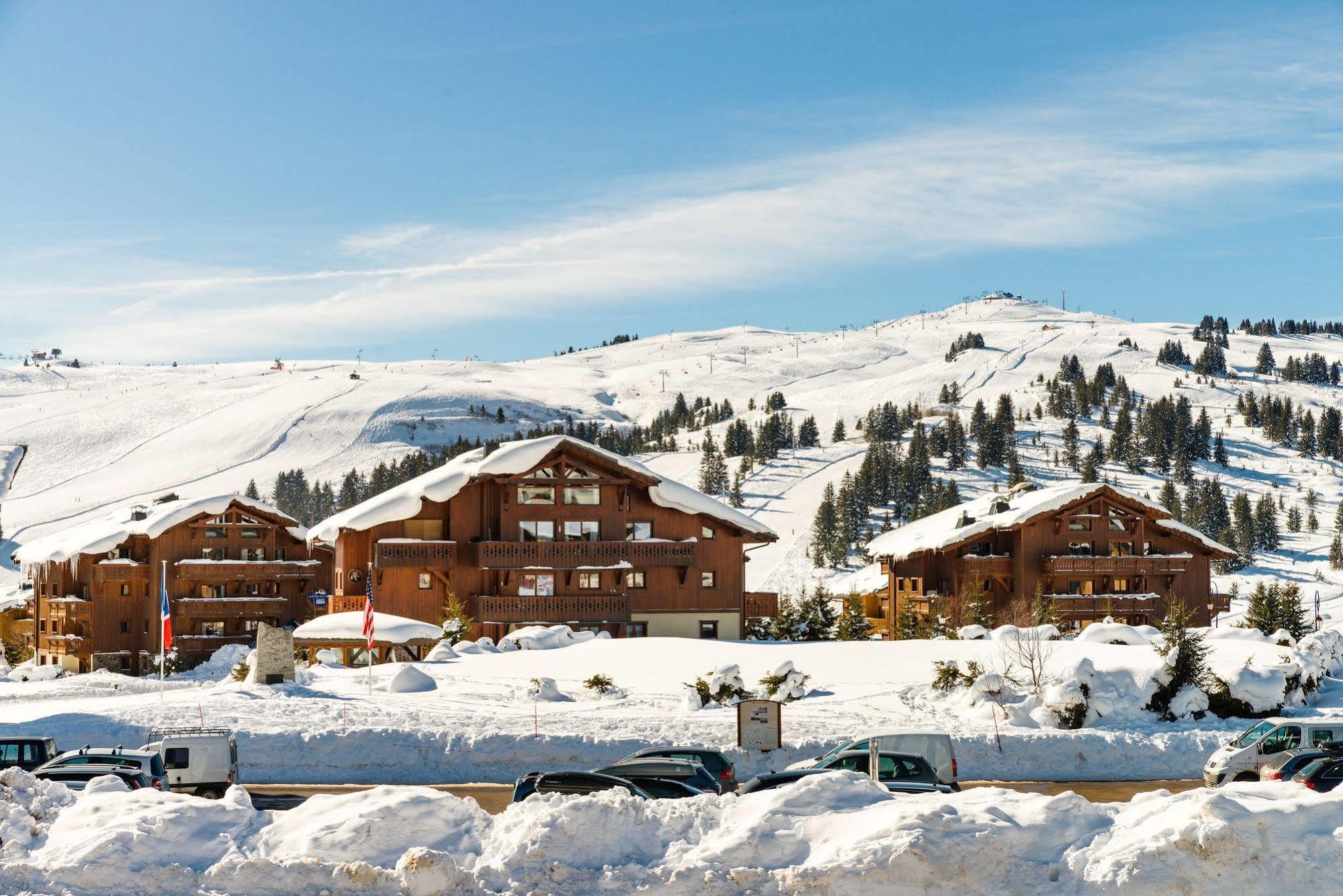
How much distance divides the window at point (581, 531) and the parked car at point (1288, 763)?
41.3 metres

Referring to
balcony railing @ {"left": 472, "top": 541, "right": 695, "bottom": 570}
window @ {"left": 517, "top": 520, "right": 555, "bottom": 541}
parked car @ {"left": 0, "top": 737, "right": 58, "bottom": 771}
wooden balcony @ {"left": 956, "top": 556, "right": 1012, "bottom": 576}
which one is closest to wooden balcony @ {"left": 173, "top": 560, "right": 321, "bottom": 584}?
balcony railing @ {"left": 472, "top": 541, "right": 695, "bottom": 570}

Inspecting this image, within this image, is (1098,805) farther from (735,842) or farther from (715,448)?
(715,448)

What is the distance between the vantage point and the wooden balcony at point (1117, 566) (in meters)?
72.9

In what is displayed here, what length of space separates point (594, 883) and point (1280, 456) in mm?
181122

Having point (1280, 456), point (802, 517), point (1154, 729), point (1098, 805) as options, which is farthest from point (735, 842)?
Result: point (1280, 456)

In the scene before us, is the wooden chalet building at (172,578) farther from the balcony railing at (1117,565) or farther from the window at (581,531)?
the balcony railing at (1117,565)

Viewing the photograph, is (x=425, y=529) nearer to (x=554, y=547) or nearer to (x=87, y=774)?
(x=554, y=547)

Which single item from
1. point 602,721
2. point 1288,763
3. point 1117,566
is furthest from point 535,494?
point 1288,763

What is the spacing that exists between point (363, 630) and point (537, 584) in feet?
55.1

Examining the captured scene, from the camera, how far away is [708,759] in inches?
995

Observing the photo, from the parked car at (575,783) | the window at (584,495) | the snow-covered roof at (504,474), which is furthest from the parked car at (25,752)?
the window at (584,495)

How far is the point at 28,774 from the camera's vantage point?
18969mm

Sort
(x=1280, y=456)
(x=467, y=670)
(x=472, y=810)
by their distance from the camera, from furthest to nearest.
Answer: (x=1280, y=456) → (x=467, y=670) → (x=472, y=810)

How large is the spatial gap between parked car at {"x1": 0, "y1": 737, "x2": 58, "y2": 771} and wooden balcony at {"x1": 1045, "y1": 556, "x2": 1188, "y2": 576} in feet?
183
